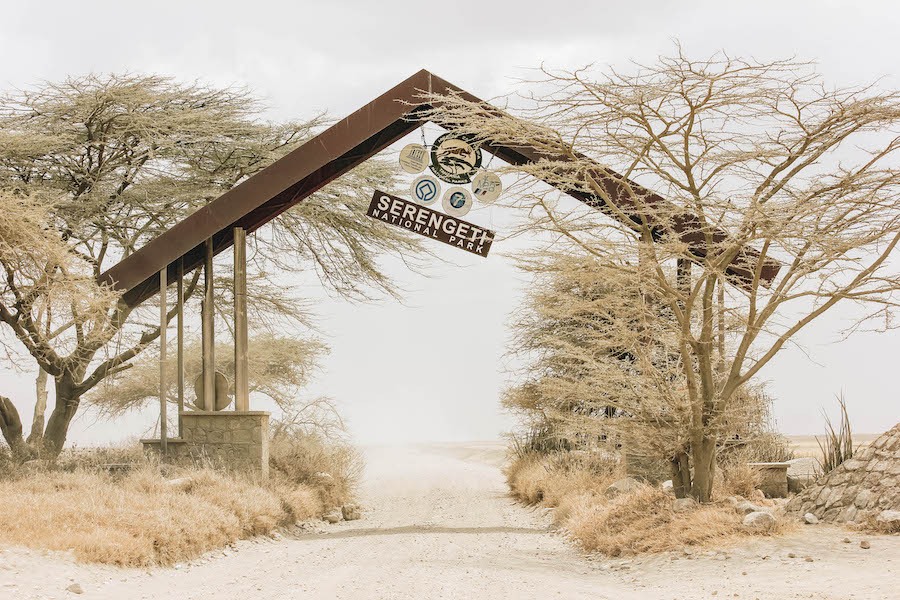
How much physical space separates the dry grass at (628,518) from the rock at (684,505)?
0.08 metres

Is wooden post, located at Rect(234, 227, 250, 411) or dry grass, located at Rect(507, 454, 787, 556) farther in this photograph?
wooden post, located at Rect(234, 227, 250, 411)

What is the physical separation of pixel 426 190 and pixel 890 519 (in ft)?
27.0

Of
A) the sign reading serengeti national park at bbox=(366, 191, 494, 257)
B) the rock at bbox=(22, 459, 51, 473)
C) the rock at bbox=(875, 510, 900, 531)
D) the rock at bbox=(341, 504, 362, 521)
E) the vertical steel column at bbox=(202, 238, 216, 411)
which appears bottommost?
the rock at bbox=(341, 504, 362, 521)

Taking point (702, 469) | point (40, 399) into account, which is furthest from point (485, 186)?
point (40, 399)

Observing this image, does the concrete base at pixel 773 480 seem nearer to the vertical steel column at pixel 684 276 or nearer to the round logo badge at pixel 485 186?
the vertical steel column at pixel 684 276

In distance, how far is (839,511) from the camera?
35.0 feet

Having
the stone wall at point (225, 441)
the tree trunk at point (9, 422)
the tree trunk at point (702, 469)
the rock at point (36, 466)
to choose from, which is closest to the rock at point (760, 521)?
the tree trunk at point (702, 469)

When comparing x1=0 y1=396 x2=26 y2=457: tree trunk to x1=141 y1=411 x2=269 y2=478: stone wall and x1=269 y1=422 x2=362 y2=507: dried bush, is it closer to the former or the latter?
x1=141 y1=411 x2=269 y2=478: stone wall

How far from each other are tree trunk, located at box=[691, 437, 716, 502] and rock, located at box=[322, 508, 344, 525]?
6190 millimetres

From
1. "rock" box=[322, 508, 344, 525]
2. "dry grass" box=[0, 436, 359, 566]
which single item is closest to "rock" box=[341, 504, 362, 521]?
"rock" box=[322, 508, 344, 525]

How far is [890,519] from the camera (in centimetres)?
961

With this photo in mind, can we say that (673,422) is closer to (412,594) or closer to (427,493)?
(412,594)

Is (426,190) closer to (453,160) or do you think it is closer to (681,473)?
(453,160)

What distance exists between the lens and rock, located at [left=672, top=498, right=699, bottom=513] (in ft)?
36.7
